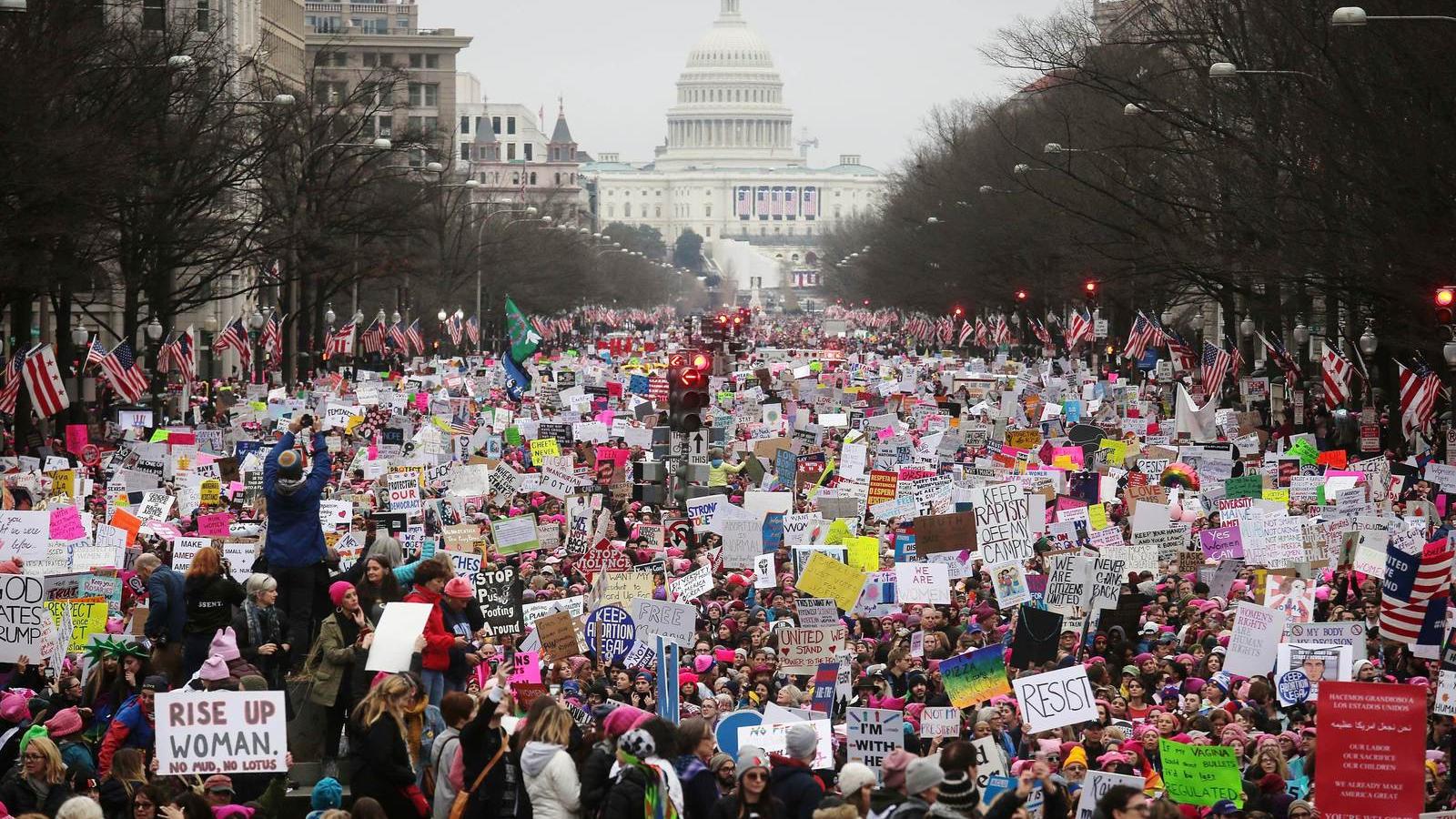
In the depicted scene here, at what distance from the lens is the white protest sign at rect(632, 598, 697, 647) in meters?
16.2

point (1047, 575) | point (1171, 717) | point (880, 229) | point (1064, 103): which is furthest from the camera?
point (880, 229)

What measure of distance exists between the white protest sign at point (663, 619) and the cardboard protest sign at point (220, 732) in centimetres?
475

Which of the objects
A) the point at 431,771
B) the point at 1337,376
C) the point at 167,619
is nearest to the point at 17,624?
the point at 167,619

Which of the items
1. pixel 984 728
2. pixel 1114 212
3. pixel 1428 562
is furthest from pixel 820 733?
pixel 1114 212

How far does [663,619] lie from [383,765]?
4.74 m

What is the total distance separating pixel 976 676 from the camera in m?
14.8

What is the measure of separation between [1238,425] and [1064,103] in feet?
94.4

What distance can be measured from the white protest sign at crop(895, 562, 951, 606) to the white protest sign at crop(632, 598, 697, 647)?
293 centimetres

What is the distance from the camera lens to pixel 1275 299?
43.5 m

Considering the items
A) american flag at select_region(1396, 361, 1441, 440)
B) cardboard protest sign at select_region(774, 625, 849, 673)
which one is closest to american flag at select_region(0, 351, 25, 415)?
american flag at select_region(1396, 361, 1441, 440)

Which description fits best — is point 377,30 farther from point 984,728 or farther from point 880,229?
A: point 984,728

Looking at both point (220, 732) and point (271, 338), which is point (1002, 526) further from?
point (271, 338)

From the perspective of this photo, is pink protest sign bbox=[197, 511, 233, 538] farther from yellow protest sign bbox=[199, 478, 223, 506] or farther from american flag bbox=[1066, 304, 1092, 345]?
american flag bbox=[1066, 304, 1092, 345]

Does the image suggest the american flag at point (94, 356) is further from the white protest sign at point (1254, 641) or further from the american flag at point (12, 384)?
the white protest sign at point (1254, 641)
